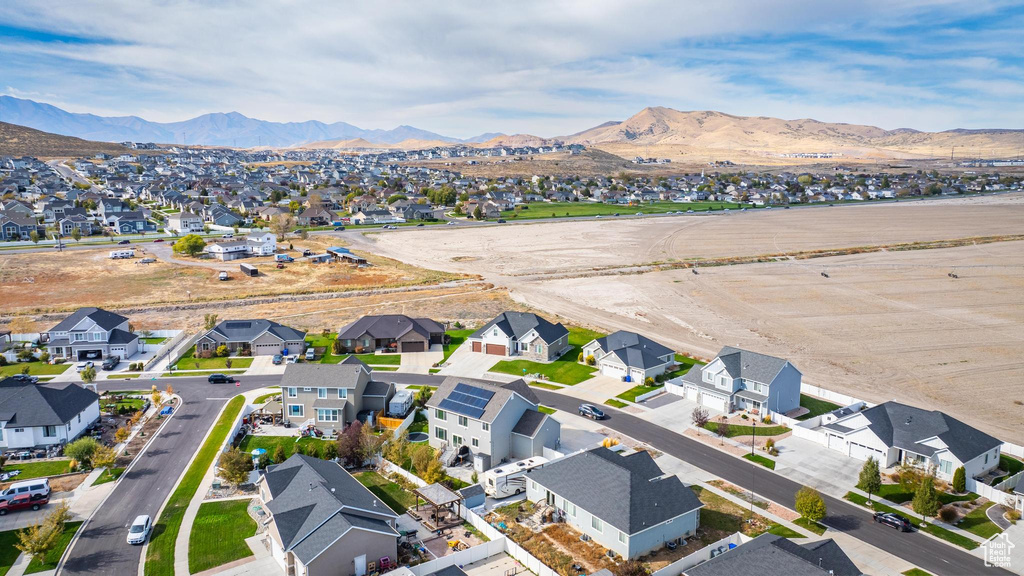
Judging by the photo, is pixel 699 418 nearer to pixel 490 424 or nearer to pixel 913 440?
pixel 913 440

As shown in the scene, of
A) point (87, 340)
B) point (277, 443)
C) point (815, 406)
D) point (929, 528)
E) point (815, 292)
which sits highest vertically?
point (815, 292)

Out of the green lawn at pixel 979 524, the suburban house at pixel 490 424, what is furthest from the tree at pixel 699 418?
the green lawn at pixel 979 524

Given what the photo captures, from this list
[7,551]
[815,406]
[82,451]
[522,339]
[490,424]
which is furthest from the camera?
[522,339]

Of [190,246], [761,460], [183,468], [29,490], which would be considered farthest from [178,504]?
[190,246]

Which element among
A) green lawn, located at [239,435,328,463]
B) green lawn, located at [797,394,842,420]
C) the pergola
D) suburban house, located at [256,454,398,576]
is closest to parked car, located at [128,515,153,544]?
suburban house, located at [256,454,398,576]

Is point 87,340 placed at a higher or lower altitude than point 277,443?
higher

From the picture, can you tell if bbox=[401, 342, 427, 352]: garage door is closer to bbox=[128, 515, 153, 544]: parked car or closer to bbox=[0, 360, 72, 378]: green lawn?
bbox=[0, 360, 72, 378]: green lawn
